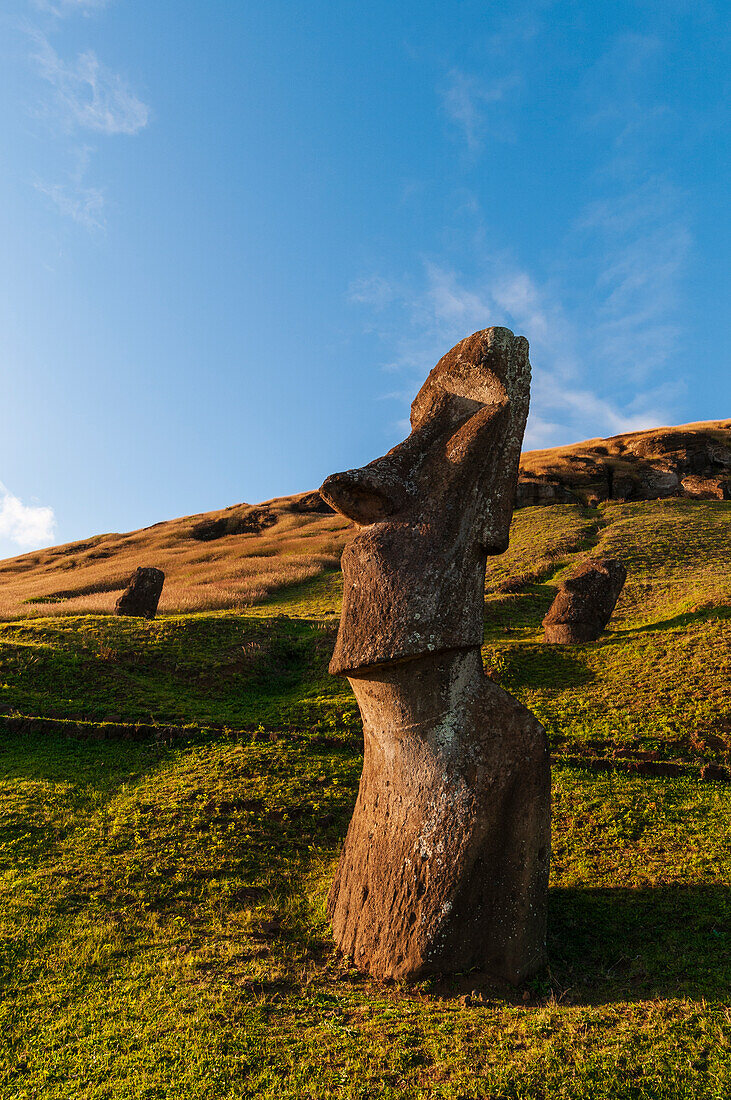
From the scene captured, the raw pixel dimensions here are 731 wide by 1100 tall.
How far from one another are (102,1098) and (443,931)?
2642 millimetres

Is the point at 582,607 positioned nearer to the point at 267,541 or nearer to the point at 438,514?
the point at 438,514

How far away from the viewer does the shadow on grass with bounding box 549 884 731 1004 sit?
213 inches

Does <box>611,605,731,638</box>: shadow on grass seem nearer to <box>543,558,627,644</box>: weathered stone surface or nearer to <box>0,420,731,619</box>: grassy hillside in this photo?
<box>543,558,627,644</box>: weathered stone surface

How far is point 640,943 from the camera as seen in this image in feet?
20.2

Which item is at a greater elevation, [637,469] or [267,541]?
[637,469]

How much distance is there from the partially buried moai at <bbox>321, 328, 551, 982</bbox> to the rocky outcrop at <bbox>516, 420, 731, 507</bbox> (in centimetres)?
4435

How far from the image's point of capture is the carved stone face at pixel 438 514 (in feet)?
20.0

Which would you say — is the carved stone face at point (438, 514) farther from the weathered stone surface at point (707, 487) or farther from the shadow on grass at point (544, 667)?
the weathered stone surface at point (707, 487)

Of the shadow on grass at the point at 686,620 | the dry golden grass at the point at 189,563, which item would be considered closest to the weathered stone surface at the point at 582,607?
the shadow on grass at the point at 686,620

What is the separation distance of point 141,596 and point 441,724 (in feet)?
62.3

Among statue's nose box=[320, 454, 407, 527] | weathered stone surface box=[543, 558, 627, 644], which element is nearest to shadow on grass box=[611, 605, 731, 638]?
weathered stone surface box=[543, 558, 627, 644]

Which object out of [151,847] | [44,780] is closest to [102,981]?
[151,847]

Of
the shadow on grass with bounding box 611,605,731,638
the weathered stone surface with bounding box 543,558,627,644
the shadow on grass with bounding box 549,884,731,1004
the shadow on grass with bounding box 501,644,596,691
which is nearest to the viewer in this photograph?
the shadow on grass with bounding box 549,884,731,1004

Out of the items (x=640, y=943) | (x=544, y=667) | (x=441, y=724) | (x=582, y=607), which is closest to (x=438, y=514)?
(x=441, y=724)
